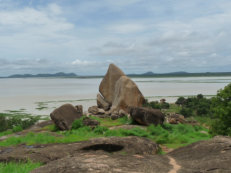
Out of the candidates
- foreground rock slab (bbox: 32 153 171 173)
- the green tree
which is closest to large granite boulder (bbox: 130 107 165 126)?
the green tree

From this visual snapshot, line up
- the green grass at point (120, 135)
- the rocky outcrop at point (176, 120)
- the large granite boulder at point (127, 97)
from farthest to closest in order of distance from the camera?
the large granite boulder at point (127, 97)
the rocky outcrop at point (176, 120)
the green grass at point (120, 135)

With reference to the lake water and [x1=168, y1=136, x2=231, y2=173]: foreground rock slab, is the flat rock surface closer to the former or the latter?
[x1=168, y1=136, x2=231, y2=173]: foreground rock slab

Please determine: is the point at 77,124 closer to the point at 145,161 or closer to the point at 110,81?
the point at 110,81

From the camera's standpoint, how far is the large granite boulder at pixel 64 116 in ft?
70.9

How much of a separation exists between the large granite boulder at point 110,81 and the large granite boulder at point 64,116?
12.2 metres

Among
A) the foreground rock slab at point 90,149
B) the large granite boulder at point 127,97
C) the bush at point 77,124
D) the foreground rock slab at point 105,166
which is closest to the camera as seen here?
the foreground rock slab at point 105,166

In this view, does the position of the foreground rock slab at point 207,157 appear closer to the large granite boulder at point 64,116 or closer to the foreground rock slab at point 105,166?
the foreground rock slab at point 105,166

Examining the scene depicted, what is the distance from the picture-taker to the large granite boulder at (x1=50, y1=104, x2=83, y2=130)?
21597 mm

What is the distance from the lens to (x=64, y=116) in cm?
2197

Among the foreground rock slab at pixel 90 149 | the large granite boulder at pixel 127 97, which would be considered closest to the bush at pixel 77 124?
the large granite boulder at pixel 127 97

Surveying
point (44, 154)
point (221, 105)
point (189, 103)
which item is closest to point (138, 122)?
point (221, 105)

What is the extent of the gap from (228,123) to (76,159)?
41.8 ft

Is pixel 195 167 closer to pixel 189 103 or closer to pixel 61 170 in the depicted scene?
pixel 61 170

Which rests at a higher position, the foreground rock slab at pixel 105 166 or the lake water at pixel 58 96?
the foreground rock slab at pixel 105 166
